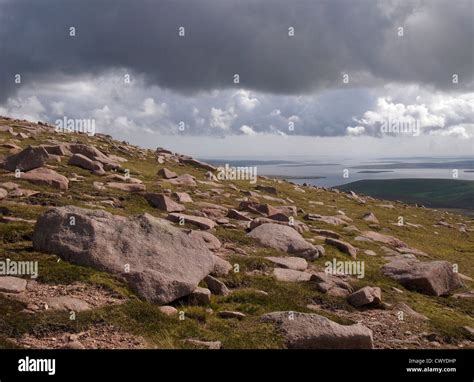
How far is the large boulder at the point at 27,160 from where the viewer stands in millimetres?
30272

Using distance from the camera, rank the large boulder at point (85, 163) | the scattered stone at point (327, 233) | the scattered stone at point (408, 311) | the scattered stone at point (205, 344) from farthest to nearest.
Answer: the large boulder at point (85, 163) → the scattered stone at point (327, 233) → the scattered stone at point (408, 311) → the scattered stone at point (205, 344)

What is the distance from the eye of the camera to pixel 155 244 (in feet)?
55.5

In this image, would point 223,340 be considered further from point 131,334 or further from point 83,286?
point 83,286

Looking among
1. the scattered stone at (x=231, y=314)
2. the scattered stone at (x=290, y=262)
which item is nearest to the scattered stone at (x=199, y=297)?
the scattered stone at (x=231, y=314)

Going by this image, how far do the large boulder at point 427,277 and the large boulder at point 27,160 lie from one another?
2271 cm

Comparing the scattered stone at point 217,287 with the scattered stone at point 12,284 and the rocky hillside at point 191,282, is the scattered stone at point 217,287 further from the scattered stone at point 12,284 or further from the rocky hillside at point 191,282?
the scattered stone at point 12,284

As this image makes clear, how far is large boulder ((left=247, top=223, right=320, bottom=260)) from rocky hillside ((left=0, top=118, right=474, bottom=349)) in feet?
0.25

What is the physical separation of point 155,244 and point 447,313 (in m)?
12.3

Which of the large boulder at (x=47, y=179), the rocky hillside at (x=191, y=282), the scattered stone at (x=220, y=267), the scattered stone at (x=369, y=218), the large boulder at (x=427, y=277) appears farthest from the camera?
the scattered stone at (x=369, y=218)

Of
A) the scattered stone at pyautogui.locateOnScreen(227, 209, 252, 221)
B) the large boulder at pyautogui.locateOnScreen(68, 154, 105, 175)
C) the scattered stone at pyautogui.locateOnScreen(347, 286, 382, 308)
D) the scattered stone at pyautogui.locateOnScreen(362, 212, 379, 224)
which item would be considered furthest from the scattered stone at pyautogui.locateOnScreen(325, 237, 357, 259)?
the large boulder at pyautogui.locateOnScreen(68, 154, 105, 175)

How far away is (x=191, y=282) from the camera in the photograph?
51.4ft

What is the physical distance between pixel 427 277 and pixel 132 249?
1359 cm

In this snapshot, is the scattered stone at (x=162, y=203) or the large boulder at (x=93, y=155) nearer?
the scattered stone at (x=162, y=203)

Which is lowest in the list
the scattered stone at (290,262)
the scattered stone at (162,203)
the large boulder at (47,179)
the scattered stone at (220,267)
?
the scattered stone at (290,262)
